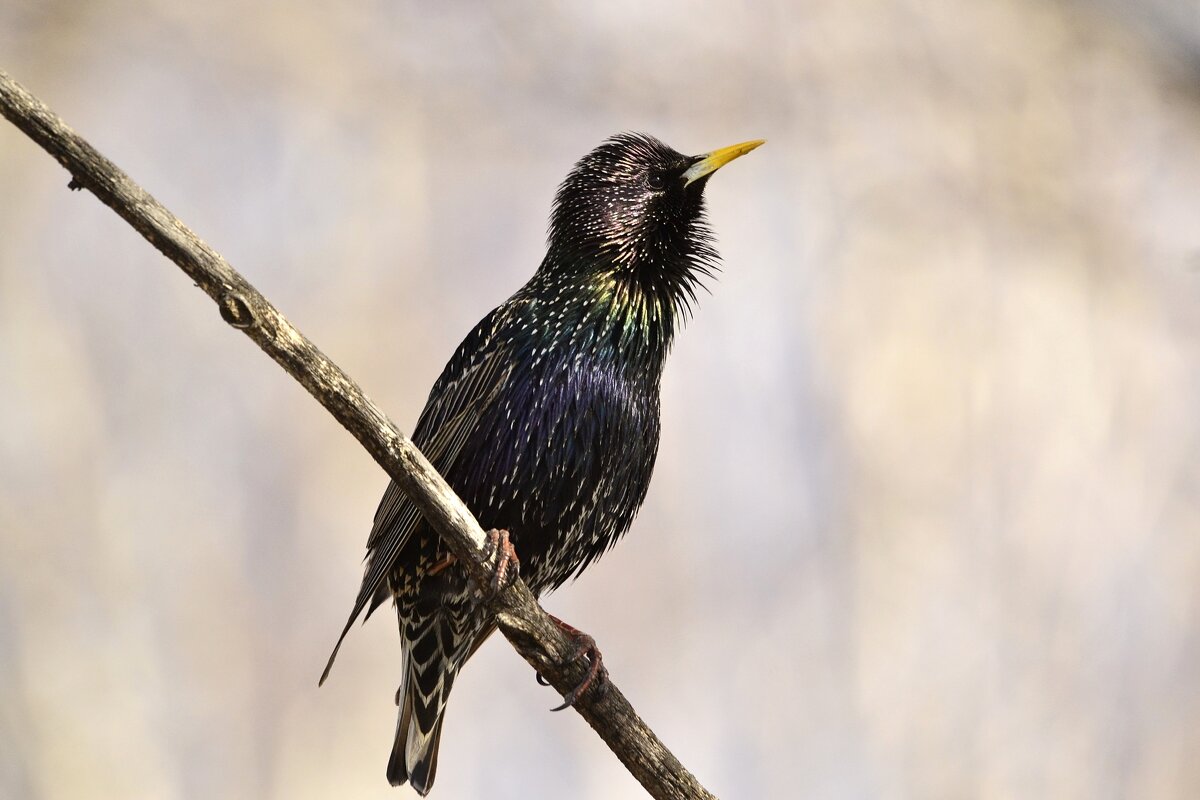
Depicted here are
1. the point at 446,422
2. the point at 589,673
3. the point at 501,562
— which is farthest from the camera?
the point at 446,422

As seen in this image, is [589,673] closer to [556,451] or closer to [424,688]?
[556,451]

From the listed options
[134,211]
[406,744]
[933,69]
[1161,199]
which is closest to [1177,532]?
[1161,199]

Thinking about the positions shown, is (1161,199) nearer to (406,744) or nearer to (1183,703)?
(1183,703)

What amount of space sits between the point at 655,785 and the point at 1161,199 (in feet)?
13.5

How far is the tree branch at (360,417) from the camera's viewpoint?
6.46 ft

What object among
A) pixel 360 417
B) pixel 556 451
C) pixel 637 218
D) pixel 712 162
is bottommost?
pixel 360 417

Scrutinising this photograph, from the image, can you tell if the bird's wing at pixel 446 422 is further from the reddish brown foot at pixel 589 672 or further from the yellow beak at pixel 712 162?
the yellow beak at pixel 712 162

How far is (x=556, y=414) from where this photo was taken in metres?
2.98

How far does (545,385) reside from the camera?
301 cm

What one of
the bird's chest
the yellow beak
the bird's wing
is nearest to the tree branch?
the bird's chest

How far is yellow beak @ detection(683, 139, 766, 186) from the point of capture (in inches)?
125

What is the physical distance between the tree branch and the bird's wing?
55 centimetres

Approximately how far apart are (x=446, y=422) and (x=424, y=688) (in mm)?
760

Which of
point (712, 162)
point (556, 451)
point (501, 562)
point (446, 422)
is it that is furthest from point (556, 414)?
point (712, 162)
